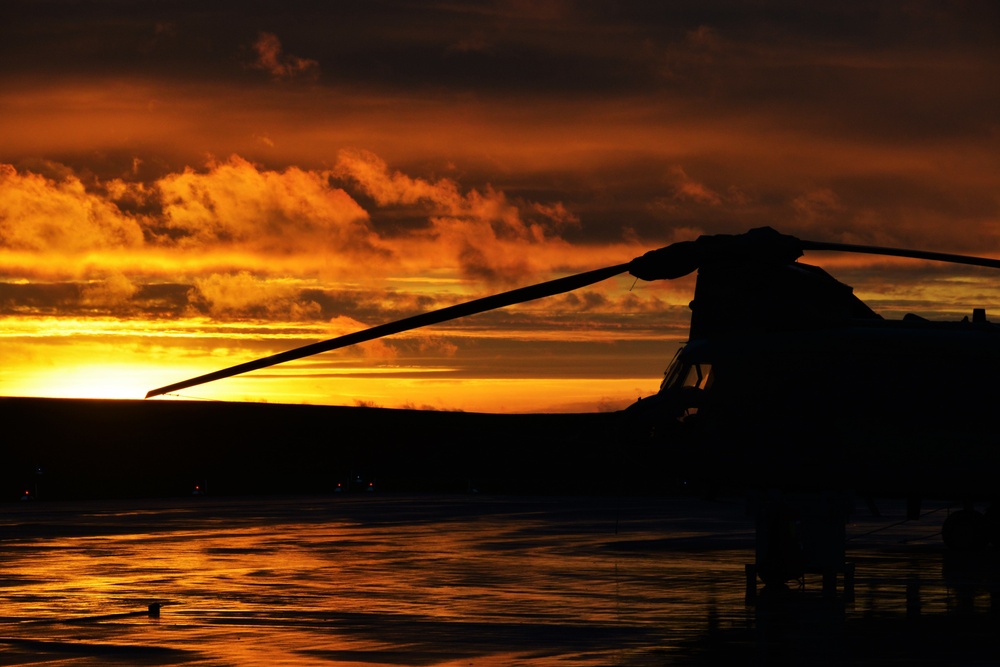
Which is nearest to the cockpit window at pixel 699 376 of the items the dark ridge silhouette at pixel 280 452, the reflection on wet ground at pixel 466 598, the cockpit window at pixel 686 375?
the cockpit window at pixel 686 375

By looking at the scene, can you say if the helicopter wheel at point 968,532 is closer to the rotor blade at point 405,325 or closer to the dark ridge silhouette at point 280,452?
the rotor blade at point 405,325

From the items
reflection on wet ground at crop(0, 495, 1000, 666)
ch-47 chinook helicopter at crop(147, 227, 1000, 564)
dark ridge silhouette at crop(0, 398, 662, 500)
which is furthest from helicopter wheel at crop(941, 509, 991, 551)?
dark ridge silhouette at crop(0, 398, 662, 500)

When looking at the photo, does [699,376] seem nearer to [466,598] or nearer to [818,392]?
[818,392]

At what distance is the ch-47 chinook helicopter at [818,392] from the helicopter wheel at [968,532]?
557 cm

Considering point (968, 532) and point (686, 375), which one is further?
point (968, 532)

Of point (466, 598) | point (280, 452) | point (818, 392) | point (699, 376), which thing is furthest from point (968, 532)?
point (280, 452)

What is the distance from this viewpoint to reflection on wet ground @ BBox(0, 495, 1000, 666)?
16.2m

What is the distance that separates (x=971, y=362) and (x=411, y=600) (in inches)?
380

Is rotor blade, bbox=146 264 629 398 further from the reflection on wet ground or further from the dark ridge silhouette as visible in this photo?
the dark ridge silhouette

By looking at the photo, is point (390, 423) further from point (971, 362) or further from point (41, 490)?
point (971, 362)

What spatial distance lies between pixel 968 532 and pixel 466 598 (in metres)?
12.7

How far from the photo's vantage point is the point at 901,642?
1683 centimetres

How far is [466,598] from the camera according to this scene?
841 inches

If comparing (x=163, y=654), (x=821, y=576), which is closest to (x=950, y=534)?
(x=821, y=576)
